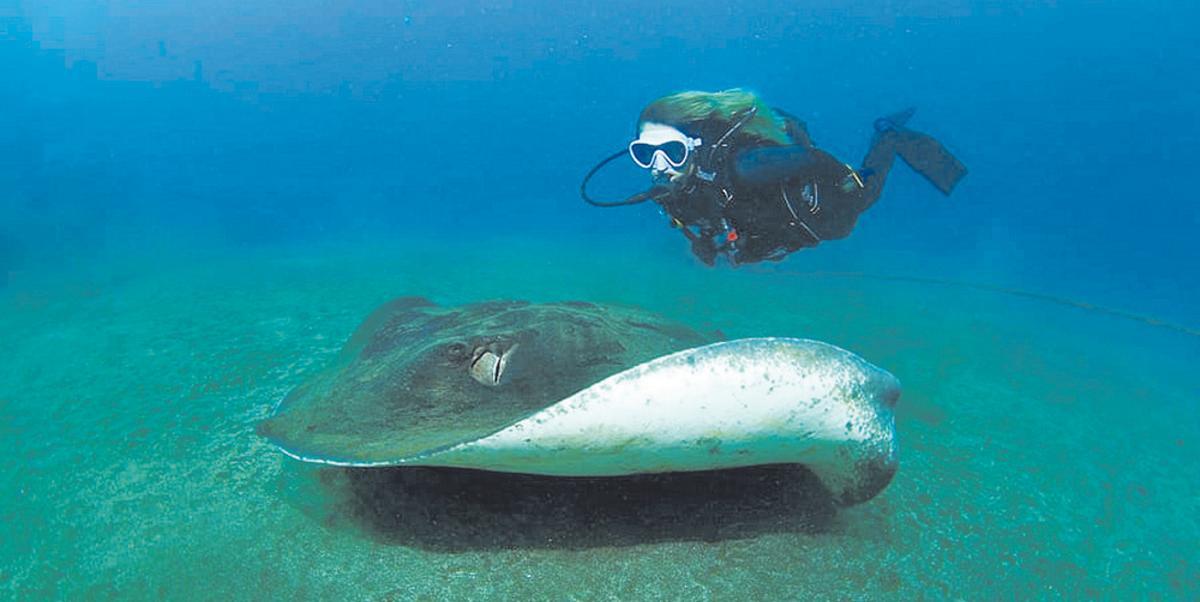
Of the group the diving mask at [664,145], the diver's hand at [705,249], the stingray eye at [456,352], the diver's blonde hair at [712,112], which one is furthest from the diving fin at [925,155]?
the stingray eye at [456,352]

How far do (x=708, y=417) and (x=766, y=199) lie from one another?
348 cm

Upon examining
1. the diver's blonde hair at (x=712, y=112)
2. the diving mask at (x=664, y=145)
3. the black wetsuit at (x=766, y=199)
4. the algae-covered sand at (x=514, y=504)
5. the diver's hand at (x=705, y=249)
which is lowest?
the algae-covered sand at (x=514, y=504)

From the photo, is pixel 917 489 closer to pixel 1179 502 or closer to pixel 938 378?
pixel 1179 502

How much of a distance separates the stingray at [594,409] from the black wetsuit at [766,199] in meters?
2.17

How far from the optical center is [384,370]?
2.58 meters

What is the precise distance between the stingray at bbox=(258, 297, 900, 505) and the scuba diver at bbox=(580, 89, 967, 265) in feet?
7.08

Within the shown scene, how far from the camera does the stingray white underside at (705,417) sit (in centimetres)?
161

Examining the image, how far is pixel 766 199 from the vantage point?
189 inches

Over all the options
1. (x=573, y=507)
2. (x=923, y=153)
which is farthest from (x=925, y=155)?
(x=573, y=507)

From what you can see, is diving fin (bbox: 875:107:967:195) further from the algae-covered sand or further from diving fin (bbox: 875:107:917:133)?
the algae-covered sand

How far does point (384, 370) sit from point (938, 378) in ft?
16.9

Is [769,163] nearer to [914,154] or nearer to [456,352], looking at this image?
[914,154]

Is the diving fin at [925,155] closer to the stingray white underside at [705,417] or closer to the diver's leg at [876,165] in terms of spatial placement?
the diver's leg at [876,165]

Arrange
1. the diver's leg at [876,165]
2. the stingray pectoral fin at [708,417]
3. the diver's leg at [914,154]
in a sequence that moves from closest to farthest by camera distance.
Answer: the stingray pectoral fin at [708,417] < the diver's leg at [876,165] < the diver's leg at [914,154]
